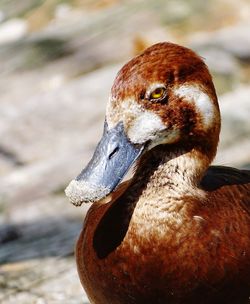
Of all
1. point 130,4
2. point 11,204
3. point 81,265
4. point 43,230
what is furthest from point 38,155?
point 81,265

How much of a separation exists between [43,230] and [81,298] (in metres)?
1.15

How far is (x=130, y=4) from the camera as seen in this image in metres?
9.16

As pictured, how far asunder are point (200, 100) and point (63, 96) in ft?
14.7

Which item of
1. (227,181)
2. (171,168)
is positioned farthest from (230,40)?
(171,168)

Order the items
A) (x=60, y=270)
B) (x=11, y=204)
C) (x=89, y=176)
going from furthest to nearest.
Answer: (x=11, y=204) < (x=60, y=270) < (x=89, y=176)

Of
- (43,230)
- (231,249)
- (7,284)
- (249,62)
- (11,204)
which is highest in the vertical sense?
(249,62)

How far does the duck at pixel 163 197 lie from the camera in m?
2.89

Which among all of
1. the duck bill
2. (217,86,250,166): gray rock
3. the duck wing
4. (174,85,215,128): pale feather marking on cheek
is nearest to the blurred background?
(217,86,250,166): gray rock

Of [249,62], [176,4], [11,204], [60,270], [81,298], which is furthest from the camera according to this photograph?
[176,4]

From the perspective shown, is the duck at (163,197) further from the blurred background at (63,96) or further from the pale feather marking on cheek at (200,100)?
the blurred background at (63,96)

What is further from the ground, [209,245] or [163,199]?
[163,199]

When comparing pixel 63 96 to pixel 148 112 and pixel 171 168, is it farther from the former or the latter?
pixel 148 112

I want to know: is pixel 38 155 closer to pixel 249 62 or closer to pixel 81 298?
pixel 249 62

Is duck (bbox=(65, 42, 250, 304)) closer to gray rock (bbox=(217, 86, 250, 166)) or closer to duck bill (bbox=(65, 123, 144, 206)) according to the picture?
duck bill (bbox=(65, 123, 144, 206))
